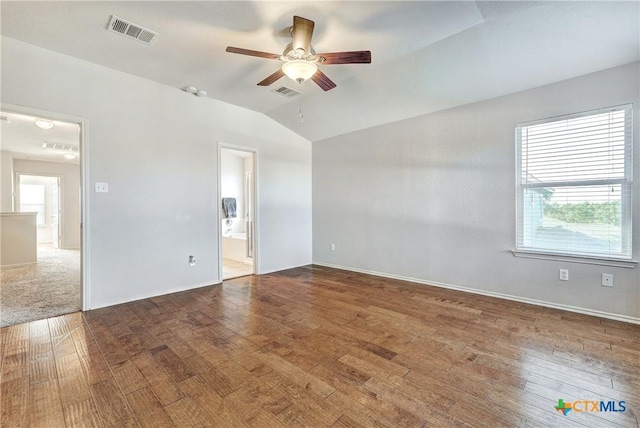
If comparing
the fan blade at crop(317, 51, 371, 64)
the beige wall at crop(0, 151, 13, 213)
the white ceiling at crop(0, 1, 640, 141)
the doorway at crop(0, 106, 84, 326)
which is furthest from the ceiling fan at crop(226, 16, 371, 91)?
the beige wall at crop(0, 151, 13, 213)

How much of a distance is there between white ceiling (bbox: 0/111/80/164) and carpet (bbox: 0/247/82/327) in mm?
2427

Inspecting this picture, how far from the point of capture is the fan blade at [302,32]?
2168mm

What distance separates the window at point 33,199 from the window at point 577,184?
13194 millimetres

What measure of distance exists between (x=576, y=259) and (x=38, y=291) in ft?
22.3

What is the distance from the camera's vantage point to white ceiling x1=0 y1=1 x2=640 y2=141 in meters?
2.28

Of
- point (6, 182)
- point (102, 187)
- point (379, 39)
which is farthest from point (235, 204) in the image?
point (379, 39)

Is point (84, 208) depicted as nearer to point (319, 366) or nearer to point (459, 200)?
point (319, 366)

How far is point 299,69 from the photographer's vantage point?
243 centimetres

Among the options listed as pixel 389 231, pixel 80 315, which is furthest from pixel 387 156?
pixel 80 315

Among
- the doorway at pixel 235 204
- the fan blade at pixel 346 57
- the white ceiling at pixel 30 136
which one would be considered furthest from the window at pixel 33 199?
the fan blade at pixel 346 57

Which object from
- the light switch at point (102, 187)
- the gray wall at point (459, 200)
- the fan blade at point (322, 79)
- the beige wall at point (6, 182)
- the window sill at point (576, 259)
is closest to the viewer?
the fan blade at point (322, 79)

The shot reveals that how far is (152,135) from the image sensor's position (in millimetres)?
3609

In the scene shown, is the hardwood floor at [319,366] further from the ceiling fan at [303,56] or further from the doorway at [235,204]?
the doorway at [235,204]

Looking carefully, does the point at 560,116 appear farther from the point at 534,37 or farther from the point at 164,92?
the point at 164,92
